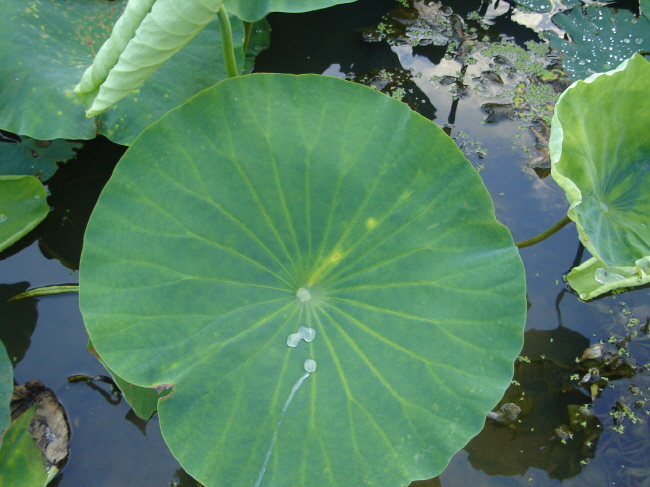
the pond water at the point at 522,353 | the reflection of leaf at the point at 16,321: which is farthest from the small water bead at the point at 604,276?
the reflection of leaf at the point at 16,321

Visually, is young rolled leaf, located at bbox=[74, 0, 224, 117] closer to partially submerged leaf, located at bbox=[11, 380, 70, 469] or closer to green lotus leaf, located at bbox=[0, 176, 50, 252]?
green lotus leaf, located at bbox=[0, 176, 50, 252]

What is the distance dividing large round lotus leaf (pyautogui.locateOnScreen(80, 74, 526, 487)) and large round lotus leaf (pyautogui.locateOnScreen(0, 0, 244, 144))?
0.49 m

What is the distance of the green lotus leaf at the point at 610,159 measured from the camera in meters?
1.37

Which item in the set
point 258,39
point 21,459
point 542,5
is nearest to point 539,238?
point 542,5

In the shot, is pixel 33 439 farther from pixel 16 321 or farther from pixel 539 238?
pixel 539 238

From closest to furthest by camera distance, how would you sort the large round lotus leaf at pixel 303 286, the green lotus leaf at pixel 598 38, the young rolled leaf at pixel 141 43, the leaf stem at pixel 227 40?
the young rolled leaf at pixel 141 43 → the large round lotus leaf at pixel 303 286 → the leaf stem at pixel 227 40 → the green lotus leaf at pixel 598 38

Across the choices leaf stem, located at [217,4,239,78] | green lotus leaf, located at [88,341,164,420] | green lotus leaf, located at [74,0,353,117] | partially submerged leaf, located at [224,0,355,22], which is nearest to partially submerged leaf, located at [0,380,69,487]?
green lotus leaf, located at [88,341,164,420]

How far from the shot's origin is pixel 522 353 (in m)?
1.63

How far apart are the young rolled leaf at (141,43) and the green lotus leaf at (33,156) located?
948 millimetres

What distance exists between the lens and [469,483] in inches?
55.9

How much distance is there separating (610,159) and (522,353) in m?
0.69

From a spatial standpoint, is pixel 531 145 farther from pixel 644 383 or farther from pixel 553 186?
pixel 644 383

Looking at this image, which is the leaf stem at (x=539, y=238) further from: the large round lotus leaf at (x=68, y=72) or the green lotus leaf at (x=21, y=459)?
the green lotus leaf at (x=21, y=459)

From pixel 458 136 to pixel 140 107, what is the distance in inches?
50.1
